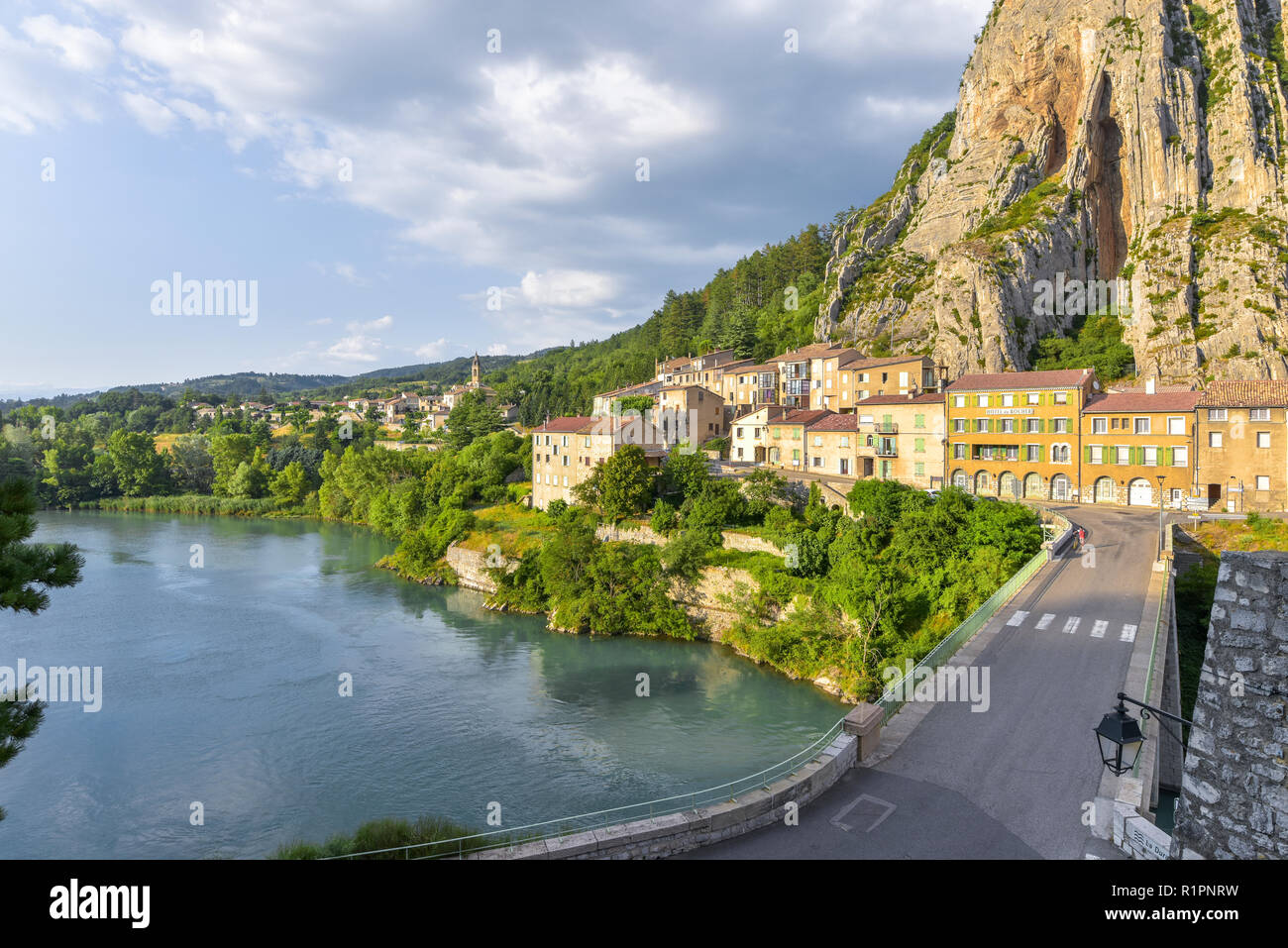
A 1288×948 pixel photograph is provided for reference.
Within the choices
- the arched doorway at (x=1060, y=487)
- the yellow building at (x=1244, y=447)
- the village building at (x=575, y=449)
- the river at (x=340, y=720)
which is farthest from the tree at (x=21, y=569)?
the yellow building at (x=1244, y=447)

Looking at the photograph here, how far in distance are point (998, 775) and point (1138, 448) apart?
34368 millimetres

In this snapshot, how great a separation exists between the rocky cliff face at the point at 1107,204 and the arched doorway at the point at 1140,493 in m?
23.1

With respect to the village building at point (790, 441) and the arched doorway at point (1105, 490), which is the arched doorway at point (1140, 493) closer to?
the arched doorway at point (1105, 490)

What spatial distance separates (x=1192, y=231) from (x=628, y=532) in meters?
60.1

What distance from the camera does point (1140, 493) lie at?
36.8m

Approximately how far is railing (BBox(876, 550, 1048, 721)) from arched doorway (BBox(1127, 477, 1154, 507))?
16850mm

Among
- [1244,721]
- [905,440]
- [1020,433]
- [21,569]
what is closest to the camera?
[1244,721]

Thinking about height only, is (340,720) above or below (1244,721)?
below

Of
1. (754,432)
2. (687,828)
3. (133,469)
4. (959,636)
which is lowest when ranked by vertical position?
(687,828)

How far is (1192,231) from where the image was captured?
5925 centimetres

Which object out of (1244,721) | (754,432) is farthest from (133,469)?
(1244,721)

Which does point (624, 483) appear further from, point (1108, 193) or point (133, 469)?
A: point (133, 469)
